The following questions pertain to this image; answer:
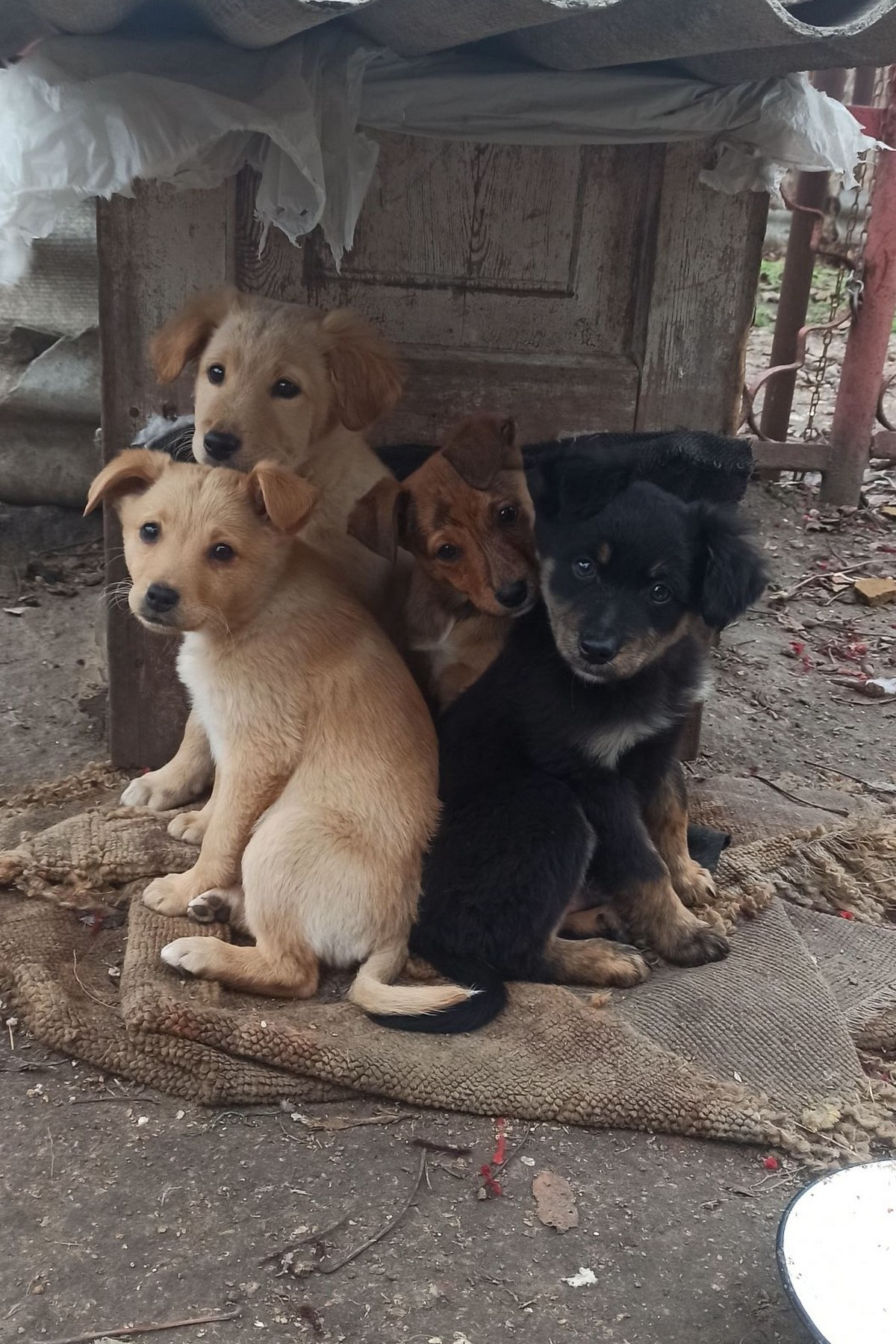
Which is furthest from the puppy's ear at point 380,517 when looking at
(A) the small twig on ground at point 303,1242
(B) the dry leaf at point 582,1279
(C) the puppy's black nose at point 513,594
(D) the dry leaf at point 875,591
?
(D) the dry leaf at point 875,591

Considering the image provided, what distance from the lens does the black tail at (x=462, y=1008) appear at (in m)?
2.97

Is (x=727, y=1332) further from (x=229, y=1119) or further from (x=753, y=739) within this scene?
(x=753, y=739)

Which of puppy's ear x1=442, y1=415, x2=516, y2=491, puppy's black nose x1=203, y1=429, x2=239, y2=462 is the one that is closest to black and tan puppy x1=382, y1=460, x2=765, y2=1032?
puppy's ear x1=442, y1=415, x2=516, y2=491

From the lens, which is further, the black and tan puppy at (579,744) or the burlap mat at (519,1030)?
the black and tan puppy at (579,744)

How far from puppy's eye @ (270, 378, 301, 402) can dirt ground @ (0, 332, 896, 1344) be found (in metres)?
1.89

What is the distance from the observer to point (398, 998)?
2.95 m

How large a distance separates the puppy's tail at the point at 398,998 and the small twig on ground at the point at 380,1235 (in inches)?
15.4

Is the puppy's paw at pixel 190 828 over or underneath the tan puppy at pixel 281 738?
underneath

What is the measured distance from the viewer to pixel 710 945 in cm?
342

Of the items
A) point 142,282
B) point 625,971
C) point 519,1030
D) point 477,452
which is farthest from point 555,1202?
point 142,282

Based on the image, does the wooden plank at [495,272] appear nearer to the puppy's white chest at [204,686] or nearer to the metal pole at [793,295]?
the puppy's white chest at [204,686]

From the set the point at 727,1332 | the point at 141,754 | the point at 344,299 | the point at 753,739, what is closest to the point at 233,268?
the point at 344,299

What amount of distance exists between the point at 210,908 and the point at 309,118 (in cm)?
216

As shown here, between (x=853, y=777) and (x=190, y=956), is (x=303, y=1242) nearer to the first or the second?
(x=190, y=956)
